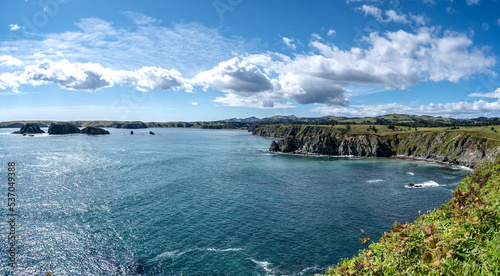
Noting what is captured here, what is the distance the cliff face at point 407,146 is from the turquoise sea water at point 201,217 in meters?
26.2

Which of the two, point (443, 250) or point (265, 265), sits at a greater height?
point (443, 250)

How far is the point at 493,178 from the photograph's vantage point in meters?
16.2

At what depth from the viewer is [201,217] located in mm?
49531

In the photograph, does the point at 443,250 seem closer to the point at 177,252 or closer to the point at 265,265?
the point at 265,265

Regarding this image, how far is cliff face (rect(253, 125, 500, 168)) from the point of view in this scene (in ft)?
361

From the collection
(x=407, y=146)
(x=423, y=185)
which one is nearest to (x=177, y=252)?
(x=423, y=185)

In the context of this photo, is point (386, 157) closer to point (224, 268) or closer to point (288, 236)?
point (288, 236)

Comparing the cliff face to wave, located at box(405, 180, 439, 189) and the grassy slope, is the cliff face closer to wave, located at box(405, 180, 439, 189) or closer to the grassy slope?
wave, located at box(405, 180, 439, 189)

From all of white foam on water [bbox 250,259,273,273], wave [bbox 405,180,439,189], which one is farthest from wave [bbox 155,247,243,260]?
wave [bbox 405,180,439,189]

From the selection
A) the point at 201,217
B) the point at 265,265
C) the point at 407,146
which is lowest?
the point at 265,265

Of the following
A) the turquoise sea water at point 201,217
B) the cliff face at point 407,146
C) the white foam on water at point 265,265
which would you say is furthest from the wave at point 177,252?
the cliff face at point 407,146

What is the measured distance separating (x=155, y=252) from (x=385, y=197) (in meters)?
54.5

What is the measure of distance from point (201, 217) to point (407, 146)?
13426cm

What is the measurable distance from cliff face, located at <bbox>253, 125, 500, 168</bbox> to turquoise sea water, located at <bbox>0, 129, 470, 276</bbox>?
1032 inches
